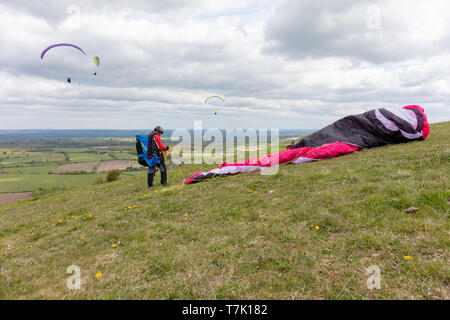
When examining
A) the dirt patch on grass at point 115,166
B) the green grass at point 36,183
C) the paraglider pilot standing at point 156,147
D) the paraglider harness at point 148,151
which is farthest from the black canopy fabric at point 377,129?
the dirt patch on grass at point 115,166

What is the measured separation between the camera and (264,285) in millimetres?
3967

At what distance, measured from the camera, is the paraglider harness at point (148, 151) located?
42.9 feet

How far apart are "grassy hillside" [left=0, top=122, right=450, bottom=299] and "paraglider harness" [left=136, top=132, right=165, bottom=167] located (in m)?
4.47

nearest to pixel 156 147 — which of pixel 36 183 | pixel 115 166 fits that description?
pixel 36 183

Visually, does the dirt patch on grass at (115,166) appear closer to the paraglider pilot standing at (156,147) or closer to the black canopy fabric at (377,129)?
the paraglider pilot standing at (156,147)

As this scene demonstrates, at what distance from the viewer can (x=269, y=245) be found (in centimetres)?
518

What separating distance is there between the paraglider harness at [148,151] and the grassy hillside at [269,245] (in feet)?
14.7

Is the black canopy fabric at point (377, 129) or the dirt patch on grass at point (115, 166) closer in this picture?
the black canopy fabric at point (377, 129)

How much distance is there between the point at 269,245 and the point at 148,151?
980 centimetres

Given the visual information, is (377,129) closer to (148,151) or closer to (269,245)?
(269,245)

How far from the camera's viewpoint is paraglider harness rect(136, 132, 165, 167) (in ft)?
42.9
